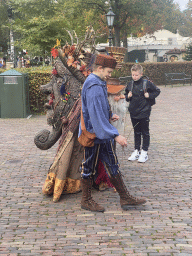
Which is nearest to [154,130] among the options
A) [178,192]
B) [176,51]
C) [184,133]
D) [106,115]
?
[184,133]

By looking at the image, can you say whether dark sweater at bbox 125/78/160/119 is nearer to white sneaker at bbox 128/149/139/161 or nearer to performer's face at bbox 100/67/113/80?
white sneaker at bbox 128/149/139/161

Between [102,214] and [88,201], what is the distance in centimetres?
25

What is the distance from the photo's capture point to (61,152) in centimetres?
522

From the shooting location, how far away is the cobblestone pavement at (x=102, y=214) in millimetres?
3828

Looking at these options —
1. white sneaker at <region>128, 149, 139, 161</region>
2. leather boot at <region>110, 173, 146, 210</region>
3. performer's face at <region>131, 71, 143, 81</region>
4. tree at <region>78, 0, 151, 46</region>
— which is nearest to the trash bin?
white sneaker at <region>128, 149, 139, 161</region>

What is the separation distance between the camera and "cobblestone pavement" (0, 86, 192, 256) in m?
3.83

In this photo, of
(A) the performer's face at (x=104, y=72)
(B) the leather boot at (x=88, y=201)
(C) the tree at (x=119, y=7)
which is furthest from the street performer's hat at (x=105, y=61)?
(C) the tree at (x=119, y=7)

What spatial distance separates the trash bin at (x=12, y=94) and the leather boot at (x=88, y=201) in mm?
7534

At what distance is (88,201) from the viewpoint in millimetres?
4812

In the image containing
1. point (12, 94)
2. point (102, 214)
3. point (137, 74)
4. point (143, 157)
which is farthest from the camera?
point (12, 94)

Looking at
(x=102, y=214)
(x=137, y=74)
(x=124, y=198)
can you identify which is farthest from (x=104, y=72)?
(x=137, y=74)

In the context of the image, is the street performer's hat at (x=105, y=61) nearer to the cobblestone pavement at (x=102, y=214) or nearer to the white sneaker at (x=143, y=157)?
the cobblestone pavement at (x=102, y=214)

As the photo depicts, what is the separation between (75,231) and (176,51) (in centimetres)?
5021

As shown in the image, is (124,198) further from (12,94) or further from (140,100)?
(12,94)
